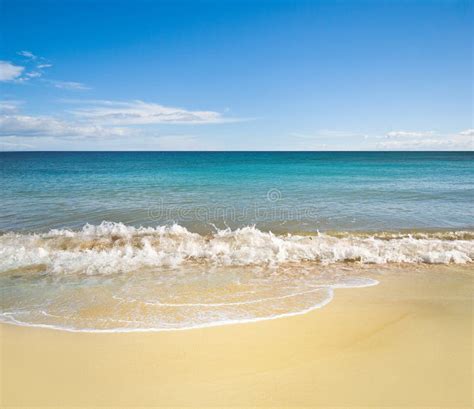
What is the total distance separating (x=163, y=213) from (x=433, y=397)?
13.0m

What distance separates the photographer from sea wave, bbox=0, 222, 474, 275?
8.42 meters

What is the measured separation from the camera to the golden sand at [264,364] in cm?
352

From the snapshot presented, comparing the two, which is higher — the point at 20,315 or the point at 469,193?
the point at 469,193

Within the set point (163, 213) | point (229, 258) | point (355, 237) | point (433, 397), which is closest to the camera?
point (433, 397)

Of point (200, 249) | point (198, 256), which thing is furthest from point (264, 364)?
point (200, 249)

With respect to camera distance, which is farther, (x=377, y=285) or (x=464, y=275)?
(x=464, y=275)

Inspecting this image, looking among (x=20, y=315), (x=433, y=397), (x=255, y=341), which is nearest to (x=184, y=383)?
(x=255, y=341)

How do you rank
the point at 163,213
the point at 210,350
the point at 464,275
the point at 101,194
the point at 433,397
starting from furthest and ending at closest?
the point at 101,194, the point at 163,213, the point at 464,275, the point at 210,350, the point at 433,397

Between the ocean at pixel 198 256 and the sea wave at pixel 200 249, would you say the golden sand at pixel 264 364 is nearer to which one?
the ocean at pixel 198 256

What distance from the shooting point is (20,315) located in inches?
216

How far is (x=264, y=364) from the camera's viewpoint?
4.04 m

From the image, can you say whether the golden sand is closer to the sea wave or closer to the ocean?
the ocean

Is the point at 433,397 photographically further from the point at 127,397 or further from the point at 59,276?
the point at 59,276

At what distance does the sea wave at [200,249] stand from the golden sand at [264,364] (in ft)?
10.5
